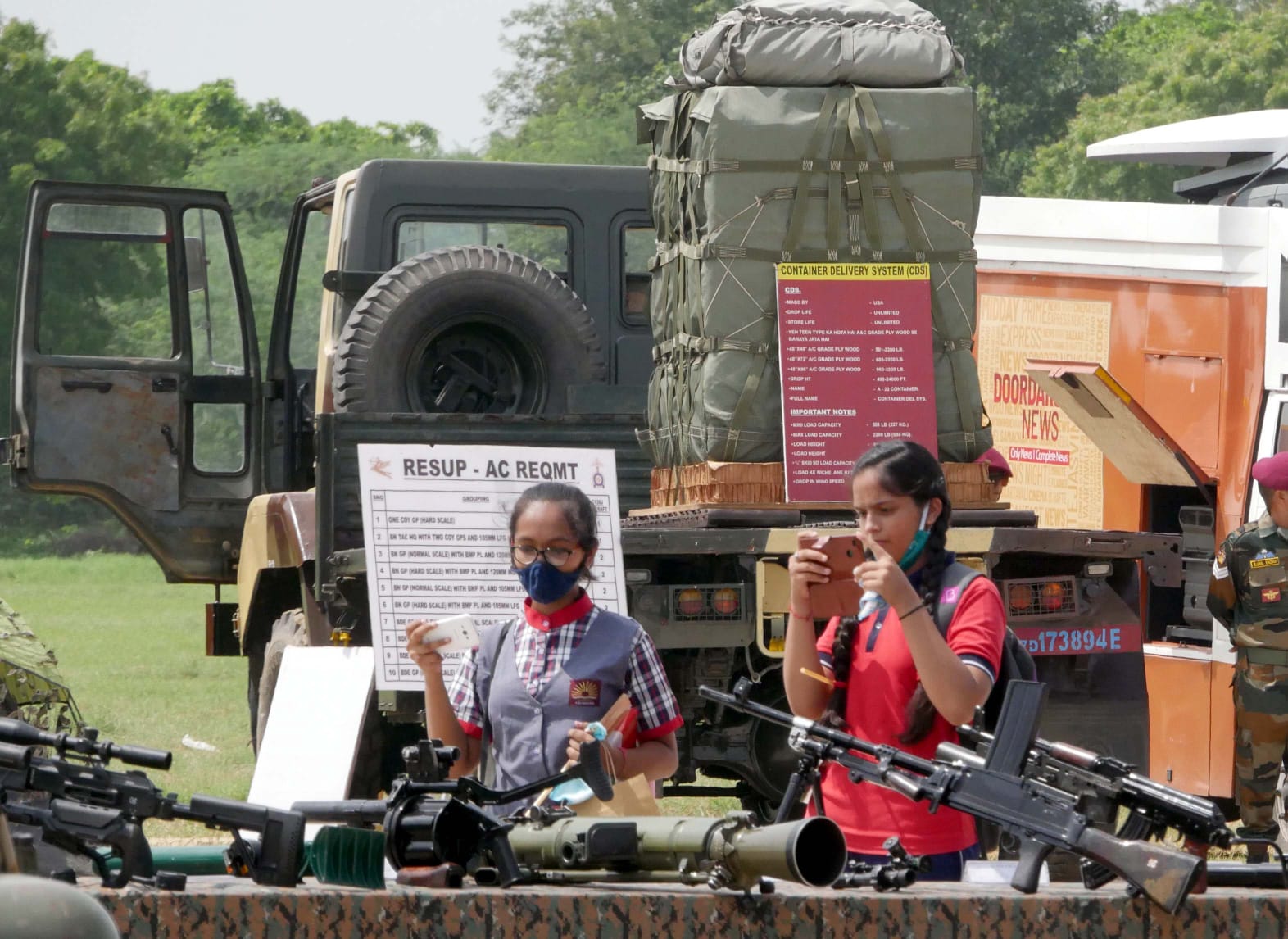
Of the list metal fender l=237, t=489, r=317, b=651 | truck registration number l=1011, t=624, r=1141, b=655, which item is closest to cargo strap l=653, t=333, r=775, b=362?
truck registration number l=1011, t=624, r=1141, b=655

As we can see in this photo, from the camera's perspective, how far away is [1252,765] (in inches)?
315

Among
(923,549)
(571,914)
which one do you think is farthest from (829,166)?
(571,914)

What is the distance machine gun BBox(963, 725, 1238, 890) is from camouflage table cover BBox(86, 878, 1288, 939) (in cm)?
23

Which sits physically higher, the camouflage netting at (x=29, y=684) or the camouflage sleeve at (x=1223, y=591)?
the camouflage sleeve at (x=1223, y=591)

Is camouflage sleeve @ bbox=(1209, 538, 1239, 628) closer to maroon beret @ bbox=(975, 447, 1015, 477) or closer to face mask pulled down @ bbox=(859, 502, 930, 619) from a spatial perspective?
maroon beret @ bbox=(975, 447, 1015, 477)

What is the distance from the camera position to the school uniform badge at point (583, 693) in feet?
13.8

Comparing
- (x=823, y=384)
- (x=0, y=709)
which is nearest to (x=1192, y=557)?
(x=823, y=384)

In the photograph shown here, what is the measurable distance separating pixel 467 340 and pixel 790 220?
2197mm

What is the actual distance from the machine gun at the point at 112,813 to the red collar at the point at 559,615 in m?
0.92

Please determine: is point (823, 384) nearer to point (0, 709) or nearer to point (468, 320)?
point (468, 320)

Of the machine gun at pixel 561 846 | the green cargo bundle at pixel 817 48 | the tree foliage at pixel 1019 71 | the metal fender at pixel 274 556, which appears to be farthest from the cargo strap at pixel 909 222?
the tree foliage at pixel 1019 71

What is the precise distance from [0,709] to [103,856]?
568 cm

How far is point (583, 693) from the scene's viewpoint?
422 cm

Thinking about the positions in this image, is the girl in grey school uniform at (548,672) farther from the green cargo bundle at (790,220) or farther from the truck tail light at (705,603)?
the green cargo bundle at (790,220)
